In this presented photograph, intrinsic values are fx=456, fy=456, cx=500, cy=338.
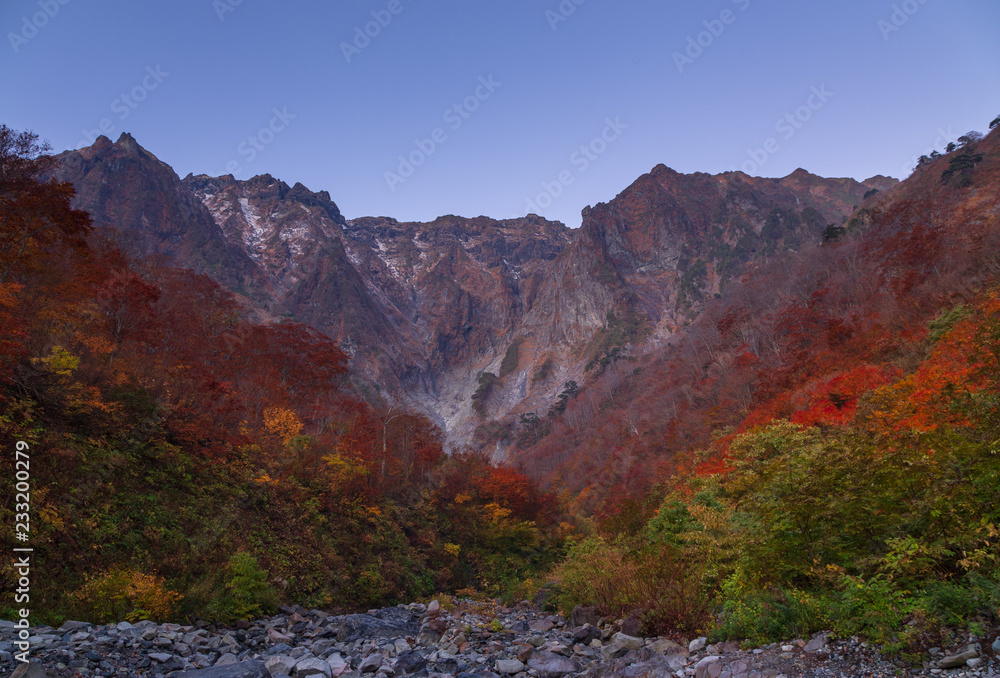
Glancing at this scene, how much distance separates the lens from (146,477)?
1141cm

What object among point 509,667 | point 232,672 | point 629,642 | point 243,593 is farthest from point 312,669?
point 629,642

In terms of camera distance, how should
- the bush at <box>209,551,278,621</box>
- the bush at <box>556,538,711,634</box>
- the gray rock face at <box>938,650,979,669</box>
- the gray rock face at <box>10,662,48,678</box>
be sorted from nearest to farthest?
the gray rock face at <box>938,650,979,669</box>
the gray rock face at <box>10,662,48,678</box>
the bush at <box>556,538,711,634</box>
the bush at <box>209,551,278,621</box>

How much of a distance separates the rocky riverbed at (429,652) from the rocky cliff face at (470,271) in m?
98.9

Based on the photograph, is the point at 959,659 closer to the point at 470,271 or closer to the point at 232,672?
the point at 232,672

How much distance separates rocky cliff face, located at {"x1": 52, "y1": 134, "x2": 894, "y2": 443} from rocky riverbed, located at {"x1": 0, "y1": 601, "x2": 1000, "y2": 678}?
98924mm

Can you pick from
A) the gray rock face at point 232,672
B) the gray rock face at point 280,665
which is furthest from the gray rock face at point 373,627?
the gray rock face at point 232,672

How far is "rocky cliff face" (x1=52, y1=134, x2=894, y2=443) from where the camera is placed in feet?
399

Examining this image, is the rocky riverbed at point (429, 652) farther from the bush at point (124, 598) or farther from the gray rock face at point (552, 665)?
the bush at point (124, 598)

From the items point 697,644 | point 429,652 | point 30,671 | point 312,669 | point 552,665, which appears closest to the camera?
point 30,671

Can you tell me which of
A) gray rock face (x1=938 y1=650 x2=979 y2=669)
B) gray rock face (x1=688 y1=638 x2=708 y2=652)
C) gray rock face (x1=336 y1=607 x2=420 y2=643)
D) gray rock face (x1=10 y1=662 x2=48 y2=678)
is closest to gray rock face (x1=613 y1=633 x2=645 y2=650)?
gray rock face (x1=688 y1=638 x2=708 y2=652)

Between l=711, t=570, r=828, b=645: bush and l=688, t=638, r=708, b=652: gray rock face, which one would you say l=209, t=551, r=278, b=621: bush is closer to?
l=688, t=638, r=708, b=652: gray rock face

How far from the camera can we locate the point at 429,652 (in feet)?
31.2

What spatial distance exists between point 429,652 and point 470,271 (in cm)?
18576

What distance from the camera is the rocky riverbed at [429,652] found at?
5.02m
